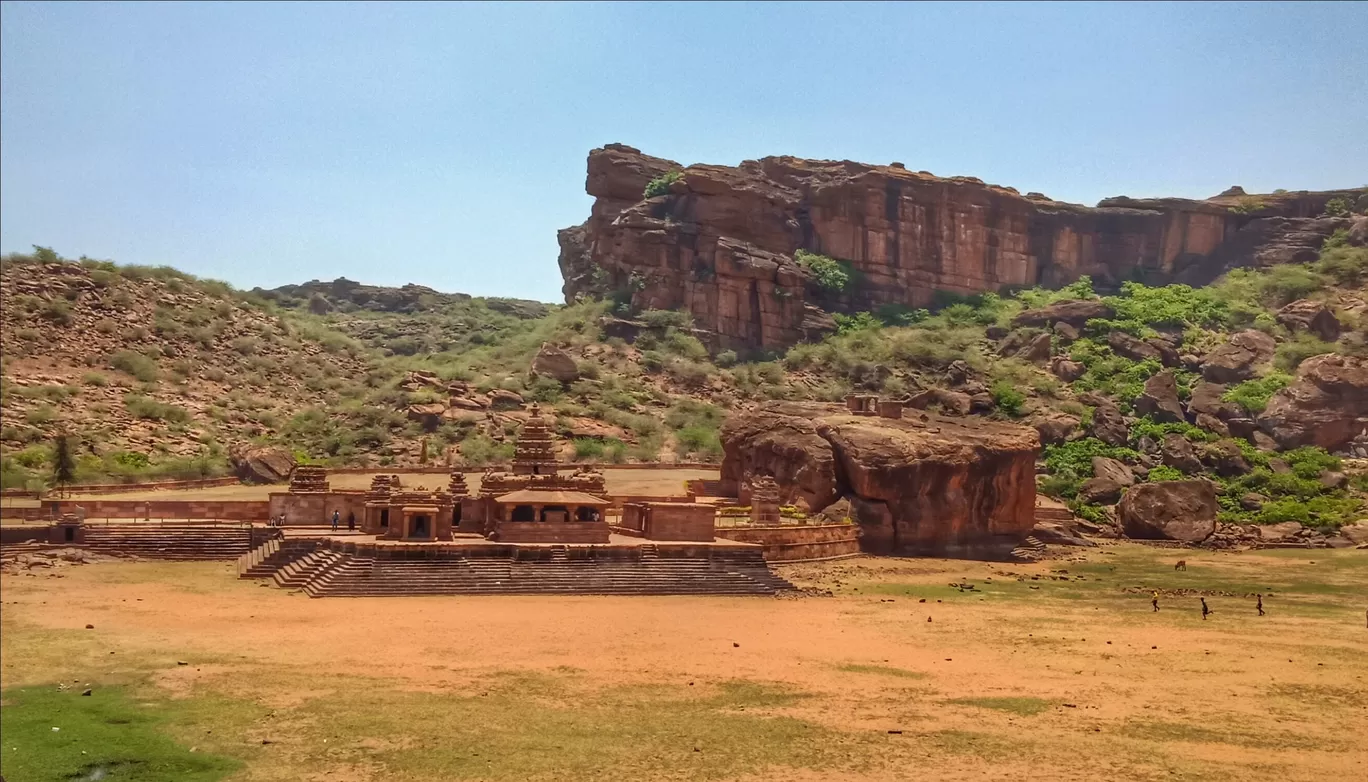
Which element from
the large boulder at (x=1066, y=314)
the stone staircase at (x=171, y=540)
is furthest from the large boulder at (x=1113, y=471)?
the stone staircase at (x=171, y=540)

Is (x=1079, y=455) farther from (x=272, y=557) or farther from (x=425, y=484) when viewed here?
(x=272, y=557)

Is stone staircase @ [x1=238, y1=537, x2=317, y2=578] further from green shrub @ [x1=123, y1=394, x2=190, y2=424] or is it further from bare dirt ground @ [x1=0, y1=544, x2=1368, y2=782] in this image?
green shrub @ [x1=123, y1=394, x2=190, y2=424]

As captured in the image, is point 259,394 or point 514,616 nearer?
point 514,616

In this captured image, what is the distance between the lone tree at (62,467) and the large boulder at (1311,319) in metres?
55.6

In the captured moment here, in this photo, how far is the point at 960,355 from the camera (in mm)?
70062

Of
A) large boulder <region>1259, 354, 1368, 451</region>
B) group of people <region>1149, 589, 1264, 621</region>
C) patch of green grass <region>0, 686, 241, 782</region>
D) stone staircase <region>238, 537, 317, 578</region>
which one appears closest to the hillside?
large boulder <region>1259, 354, 1368, 451</region>

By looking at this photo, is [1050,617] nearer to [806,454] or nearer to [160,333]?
[806,454]

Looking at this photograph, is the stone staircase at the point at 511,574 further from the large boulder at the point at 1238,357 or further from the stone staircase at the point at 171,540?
the large boulder at the point at 1238,357

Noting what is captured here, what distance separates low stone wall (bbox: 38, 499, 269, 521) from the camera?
33.1 meters

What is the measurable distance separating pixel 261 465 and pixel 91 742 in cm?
3290

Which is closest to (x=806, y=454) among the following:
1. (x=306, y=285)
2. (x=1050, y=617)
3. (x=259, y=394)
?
(x=1050, y=617)

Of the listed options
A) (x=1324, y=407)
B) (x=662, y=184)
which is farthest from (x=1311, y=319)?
(x=662, y=184)

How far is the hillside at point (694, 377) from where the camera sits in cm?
5047

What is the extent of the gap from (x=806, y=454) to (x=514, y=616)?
632 inches
